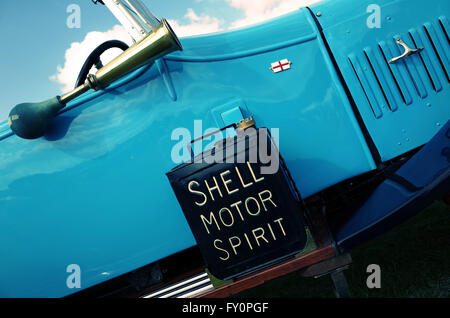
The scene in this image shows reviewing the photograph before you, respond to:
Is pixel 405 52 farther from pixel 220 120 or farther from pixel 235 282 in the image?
pixel 235 282

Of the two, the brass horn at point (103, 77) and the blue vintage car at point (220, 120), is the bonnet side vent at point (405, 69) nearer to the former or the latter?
the blue vintage car at point (220, 120)

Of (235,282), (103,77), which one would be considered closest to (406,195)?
(235,282)

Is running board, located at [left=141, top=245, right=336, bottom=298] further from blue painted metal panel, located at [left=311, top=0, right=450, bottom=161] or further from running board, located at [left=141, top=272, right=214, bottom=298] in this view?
blue painted metal panel, located at [left=311, top=0, right=450, bottom=161]

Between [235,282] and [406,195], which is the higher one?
[406,195]

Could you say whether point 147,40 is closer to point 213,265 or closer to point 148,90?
point 148,90

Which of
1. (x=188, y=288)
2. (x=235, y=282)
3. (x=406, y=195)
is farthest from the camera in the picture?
(x=188, y=288)

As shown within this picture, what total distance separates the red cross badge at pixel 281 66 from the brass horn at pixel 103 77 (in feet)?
1.39

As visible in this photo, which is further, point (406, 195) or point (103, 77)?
point (103, 77)

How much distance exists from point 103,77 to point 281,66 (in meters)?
0.73

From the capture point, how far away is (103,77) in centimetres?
134

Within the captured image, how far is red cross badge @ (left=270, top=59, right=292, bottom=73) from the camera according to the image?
1.49 m

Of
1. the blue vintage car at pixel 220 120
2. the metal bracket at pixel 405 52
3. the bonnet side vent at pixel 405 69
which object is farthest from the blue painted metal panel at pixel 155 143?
the metal bracket at pixel 405 52

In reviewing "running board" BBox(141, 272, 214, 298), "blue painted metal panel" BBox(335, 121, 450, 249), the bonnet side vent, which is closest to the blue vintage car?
the bonnet side vent

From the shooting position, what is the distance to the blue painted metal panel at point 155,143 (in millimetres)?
1473
